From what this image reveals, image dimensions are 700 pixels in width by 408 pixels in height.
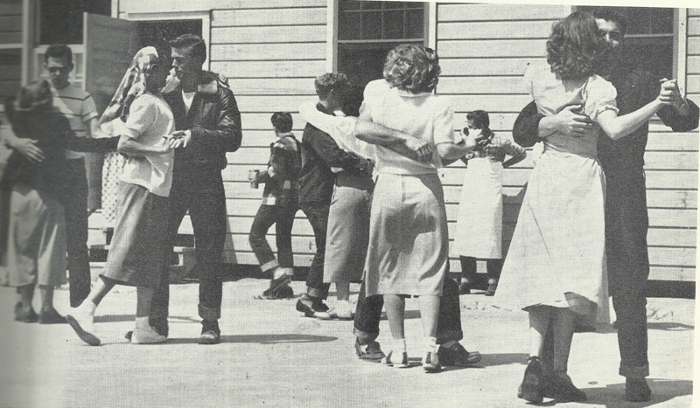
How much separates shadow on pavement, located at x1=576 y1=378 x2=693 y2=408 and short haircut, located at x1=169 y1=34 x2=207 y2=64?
2.13 metres

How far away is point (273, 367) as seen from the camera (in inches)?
150

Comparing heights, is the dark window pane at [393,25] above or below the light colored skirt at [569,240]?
above

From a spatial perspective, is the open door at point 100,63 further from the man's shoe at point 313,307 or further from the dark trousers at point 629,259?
the dark trousers at point 629,259

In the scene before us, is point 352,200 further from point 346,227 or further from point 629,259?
point 629,259

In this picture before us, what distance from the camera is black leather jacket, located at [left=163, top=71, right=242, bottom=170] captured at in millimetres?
3973

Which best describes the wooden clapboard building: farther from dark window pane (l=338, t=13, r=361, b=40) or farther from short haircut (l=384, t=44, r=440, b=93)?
short haircut (l=384, t=44, r=440, b=93)

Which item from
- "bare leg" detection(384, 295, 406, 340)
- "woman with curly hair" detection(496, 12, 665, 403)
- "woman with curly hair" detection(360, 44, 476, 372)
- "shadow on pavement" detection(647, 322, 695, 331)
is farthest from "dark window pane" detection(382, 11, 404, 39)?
"shadow on pavement" detection(647, 322, 695, 331)

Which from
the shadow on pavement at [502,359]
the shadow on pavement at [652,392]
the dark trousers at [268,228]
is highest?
the dark trousers at [268,228]

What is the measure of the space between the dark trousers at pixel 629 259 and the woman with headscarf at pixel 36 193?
2165 mm

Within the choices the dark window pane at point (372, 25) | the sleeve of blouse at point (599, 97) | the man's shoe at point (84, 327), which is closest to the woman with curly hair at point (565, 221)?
the sleeve of blouse at point (599, 97)

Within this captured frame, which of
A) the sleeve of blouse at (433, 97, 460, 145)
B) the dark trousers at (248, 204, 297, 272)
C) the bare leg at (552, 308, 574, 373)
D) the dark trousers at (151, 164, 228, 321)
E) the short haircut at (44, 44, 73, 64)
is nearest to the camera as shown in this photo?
the bare leg at (552, 308, 574, 373)

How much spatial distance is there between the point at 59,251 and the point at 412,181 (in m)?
1.53

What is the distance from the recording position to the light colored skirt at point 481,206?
13.7ft

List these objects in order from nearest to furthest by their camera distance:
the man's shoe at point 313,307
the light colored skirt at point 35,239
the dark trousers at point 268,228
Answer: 1. the light colored skirt at point 35,239
2. the dark trousers at point 268,228
3. the man's shoe at point 313,307
